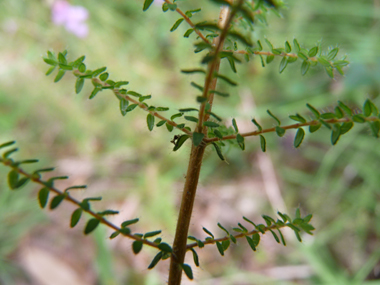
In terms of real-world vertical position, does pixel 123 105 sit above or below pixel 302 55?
below

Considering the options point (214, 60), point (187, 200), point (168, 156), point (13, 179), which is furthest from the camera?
point (168, 156)

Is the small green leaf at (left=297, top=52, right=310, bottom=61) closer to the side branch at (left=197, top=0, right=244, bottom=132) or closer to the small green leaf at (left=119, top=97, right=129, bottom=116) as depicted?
the side branch at (left=197, top=0, right=244, bottom=132)

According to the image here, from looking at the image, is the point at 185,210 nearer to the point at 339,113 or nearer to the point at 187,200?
the point at 187,200

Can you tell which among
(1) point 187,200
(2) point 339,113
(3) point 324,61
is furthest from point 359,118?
(1) point 187,200

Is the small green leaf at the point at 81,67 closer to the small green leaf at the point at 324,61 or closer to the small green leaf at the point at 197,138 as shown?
the small green leaf at the point at 197,138

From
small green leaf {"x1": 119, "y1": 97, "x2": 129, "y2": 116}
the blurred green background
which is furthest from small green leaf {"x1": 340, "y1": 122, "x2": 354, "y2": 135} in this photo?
the blurred green background

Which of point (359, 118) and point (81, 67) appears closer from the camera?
point (359, 118)
